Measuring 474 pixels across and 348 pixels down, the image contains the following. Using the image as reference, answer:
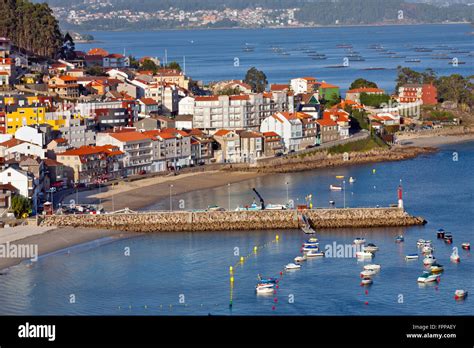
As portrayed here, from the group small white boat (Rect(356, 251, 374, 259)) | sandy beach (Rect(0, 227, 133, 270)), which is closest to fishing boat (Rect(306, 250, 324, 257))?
small white boat (Rect(356, 251, 374, 259))

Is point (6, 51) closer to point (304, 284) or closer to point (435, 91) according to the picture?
point (435, 91)

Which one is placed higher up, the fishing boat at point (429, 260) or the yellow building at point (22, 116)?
the yellow building at point (22, 116)

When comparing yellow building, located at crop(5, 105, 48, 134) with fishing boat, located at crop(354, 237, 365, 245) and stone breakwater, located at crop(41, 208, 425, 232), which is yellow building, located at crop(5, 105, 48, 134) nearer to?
stone breakwater, located at crop(41, 208, 425, 232)

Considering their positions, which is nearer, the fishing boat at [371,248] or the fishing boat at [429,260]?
the fishing boat at [429,260]

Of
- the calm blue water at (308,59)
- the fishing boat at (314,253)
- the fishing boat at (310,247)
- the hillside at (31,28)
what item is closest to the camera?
the fishing boat at (314,253)

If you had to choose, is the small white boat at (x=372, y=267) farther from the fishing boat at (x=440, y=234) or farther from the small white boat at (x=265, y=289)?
the fishing boat at (x=440, y=234)

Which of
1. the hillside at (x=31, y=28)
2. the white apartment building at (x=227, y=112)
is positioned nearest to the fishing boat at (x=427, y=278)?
the white apartment building at (x=227, y=112)

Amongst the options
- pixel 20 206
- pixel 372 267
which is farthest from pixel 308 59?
pixel 372 267

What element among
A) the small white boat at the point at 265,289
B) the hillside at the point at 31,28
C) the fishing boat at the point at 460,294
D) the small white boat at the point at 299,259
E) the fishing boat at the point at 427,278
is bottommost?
the small white boat at the point at 299,259
